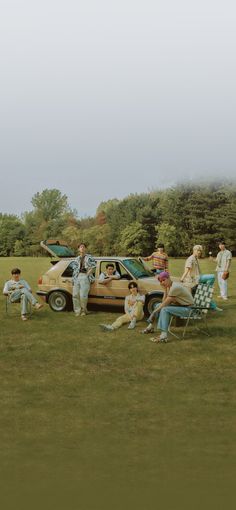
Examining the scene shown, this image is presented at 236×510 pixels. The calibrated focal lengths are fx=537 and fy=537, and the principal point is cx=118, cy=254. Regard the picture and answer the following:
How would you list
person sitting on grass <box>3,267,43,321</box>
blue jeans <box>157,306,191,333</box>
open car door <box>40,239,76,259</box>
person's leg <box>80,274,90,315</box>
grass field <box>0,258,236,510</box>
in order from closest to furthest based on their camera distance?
grass field <box>0,258,236,510</box>, blue jeans <box>157,306,191,333</box>, person sitting on grass <box>3,267,43,321</box>, person's leg <box>80,274,90,315</box>, open car door <box>40,239,76,259</box>

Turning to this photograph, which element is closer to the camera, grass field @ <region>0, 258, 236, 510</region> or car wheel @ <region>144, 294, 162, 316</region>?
grass field @ <region>0, 258, 236, 510</region>

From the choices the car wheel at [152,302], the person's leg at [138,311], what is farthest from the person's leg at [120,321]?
the car wheel at [152,302]

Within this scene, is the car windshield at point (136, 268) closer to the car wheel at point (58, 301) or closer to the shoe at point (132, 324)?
the shoe at point (132, 324)

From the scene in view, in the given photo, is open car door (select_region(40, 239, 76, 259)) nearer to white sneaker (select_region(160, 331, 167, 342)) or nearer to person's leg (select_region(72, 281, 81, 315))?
person's leg (select_region(72, 281, 81, 315))

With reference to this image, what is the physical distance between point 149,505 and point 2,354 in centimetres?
578

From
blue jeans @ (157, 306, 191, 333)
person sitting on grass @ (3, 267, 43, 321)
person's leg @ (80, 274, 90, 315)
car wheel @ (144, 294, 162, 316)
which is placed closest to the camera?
blue jeans @ (157, 306, 191, 333)

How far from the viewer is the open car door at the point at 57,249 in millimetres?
13950

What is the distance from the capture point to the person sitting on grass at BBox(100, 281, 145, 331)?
11.1 m

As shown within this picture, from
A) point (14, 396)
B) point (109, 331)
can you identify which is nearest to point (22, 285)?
point (109, 331)

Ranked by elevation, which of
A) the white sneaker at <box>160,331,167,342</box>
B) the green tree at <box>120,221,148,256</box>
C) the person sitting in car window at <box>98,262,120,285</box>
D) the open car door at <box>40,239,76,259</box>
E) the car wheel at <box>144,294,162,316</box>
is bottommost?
the white sneaker at <box>160,331,167,342</box>

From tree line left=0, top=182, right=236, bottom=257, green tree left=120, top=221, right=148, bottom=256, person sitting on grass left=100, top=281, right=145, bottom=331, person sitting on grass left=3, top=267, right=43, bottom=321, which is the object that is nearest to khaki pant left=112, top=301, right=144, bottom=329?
person sitting on grass left=100, top=281, right=145, bottom=331

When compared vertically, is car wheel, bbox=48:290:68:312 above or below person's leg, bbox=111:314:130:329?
above

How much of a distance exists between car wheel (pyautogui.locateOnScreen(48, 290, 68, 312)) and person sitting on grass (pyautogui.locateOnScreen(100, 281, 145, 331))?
220 cm

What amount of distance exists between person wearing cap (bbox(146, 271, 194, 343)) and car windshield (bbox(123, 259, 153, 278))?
7.79ft
